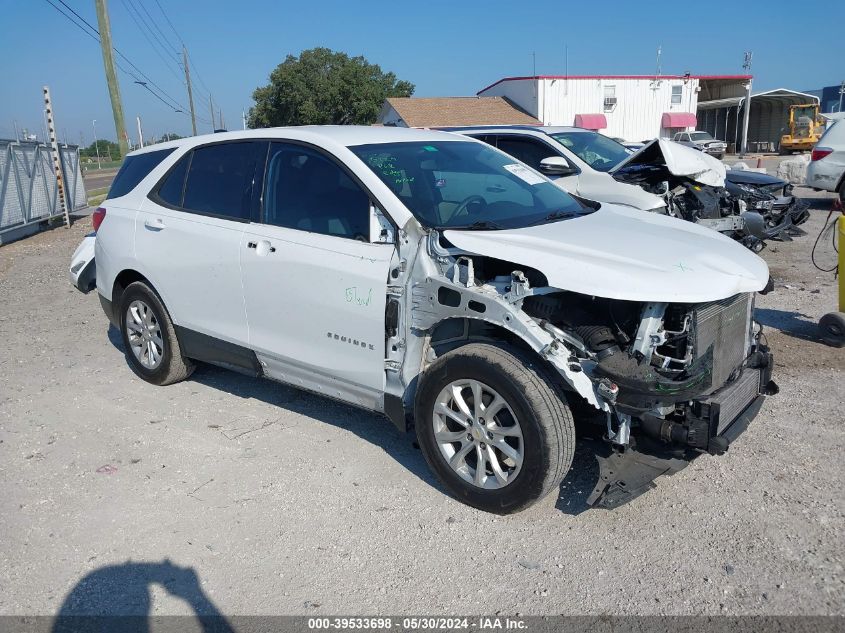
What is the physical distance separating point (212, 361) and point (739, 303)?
340 centimetres

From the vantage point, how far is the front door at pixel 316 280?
152 inches

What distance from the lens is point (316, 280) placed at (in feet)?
13.2

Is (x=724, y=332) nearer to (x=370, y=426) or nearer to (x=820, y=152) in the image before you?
(x=370, y=426)

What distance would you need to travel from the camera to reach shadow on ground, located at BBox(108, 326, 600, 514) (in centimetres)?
382

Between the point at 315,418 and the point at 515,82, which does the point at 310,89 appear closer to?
the point at 515,82

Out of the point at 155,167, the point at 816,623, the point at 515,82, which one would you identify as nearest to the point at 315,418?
the point at 155,167

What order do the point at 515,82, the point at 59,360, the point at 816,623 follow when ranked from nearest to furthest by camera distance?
1. the point at 816,623
2. the point at 59,360
3. the point at 515,82

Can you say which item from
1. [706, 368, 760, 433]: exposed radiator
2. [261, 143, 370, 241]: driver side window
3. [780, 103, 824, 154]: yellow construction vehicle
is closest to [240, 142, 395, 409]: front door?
[261, 143, 370, 241]: driver side window

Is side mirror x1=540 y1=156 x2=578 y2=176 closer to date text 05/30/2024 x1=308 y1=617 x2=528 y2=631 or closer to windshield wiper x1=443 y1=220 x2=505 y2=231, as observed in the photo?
windshield wiper x1=443 y1=220 x2=505 y2=231

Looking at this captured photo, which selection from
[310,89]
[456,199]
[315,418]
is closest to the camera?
[456,199]

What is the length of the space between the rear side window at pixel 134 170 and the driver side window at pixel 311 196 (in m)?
1.43

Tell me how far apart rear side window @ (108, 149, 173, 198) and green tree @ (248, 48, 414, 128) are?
52.3 meters

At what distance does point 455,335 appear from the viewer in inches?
150

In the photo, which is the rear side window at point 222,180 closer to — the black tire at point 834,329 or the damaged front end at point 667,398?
the damaged front end at point 667,398
